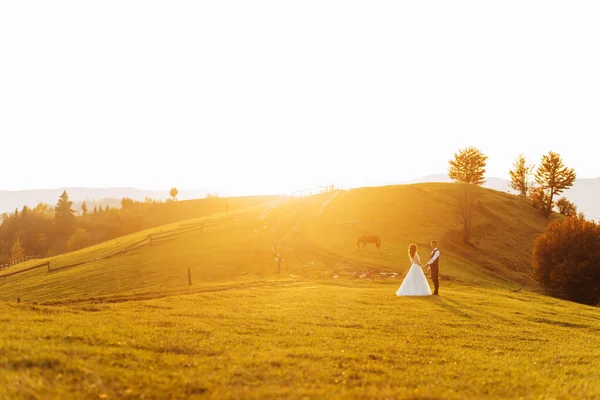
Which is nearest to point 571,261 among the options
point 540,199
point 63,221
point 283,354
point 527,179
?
point 283,354

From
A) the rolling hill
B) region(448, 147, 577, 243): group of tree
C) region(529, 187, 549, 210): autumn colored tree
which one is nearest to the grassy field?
the rolling hill

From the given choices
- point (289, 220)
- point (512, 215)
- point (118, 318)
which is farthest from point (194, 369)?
point (512, 215)

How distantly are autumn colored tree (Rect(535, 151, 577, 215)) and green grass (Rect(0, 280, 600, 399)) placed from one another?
121888 mm

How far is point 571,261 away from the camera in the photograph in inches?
2648

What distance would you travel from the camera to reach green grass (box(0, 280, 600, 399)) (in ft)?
34.9

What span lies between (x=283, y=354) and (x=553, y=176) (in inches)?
5559

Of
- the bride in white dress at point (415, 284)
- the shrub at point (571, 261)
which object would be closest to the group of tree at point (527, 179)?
the shrub at point (571, 261)

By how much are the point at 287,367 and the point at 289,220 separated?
272 ft

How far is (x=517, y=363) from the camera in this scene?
54.7 feet

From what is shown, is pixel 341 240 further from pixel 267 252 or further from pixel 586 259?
pixel 586 259

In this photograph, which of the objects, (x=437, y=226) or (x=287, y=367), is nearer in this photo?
(x=287, y=367)

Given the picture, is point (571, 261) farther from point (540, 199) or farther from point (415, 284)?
point (540, 199)

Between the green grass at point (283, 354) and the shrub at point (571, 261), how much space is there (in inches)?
1762

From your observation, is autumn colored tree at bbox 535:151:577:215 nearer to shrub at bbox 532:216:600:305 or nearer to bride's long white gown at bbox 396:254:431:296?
shrub at bbox 532:216:600:305
